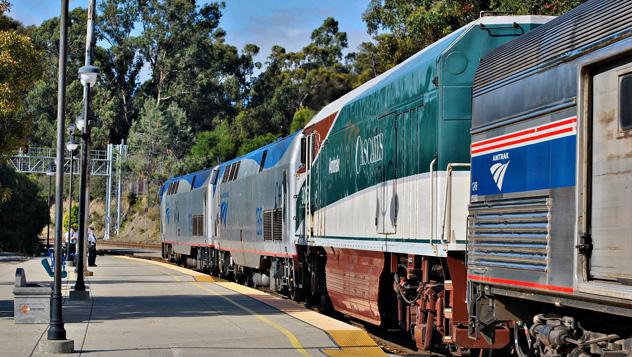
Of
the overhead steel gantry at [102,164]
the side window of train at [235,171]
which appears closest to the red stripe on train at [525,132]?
the side window of train at [235,171]

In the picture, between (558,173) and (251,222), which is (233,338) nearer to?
(558,173)

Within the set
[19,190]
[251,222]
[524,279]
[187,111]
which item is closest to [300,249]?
[251,222]

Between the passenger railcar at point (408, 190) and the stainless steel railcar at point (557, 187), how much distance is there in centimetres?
85

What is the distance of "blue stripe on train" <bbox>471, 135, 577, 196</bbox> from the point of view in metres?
8.27

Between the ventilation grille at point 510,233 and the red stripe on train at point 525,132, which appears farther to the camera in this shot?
the ventilation grille at point 510,233

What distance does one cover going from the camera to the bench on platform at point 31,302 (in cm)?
1608

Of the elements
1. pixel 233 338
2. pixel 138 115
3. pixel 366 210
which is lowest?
pixel 233 338

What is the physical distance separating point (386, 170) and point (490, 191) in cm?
415

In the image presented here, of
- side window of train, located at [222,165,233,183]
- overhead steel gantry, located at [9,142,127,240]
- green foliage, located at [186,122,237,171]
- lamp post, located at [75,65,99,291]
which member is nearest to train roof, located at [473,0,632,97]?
lamp post, located at [75,65,99,291]

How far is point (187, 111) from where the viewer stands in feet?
312

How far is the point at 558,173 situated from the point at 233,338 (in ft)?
24.5

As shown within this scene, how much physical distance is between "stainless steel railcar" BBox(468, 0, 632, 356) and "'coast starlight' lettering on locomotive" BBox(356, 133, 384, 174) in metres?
3.81

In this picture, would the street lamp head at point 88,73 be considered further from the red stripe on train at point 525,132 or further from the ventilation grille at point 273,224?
the red stripe on train at point 525,132

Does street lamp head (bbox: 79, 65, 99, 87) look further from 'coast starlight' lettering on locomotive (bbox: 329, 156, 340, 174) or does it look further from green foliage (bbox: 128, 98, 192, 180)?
green foliage (bbox: 128, 98, 192, 180)
